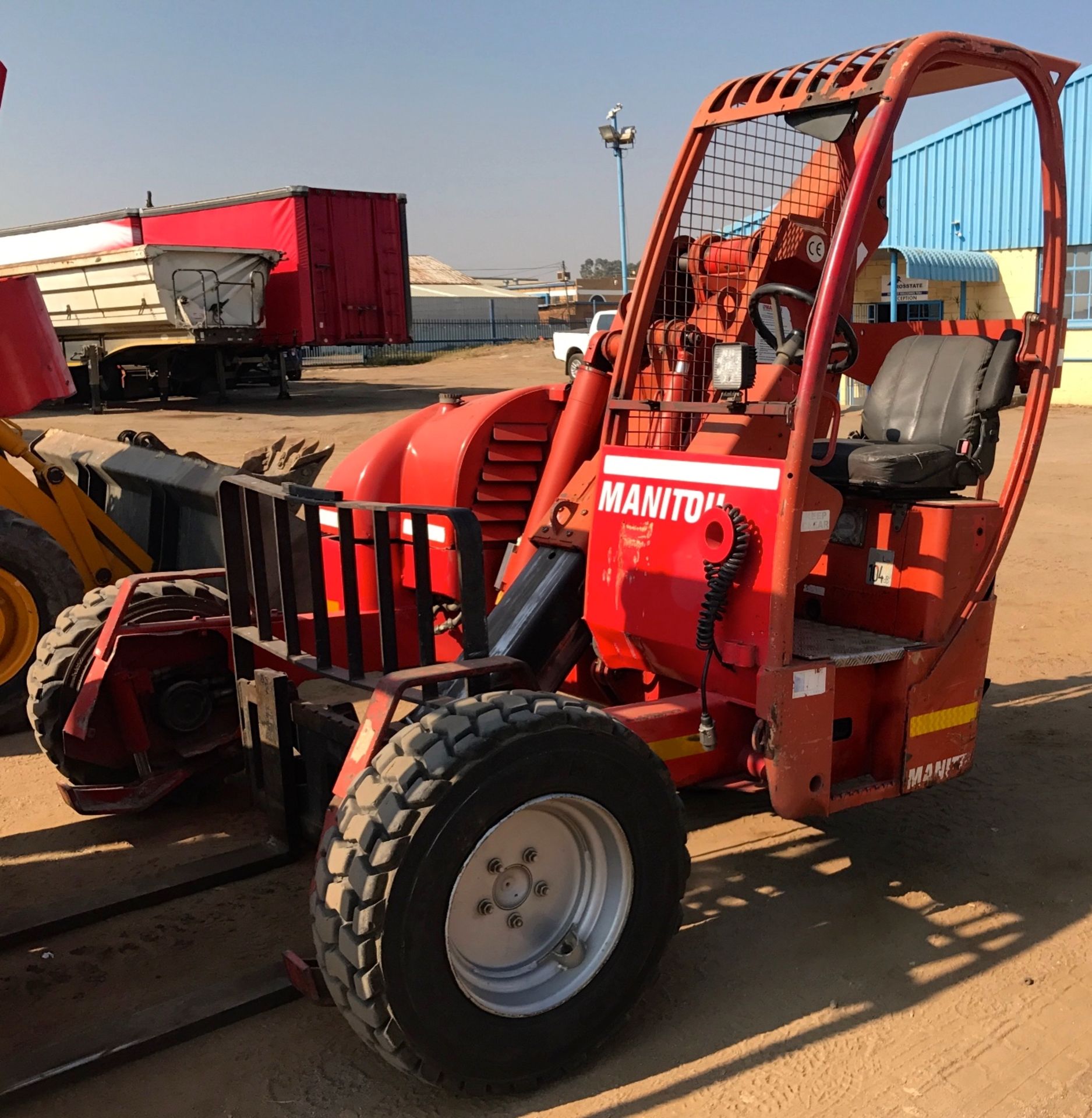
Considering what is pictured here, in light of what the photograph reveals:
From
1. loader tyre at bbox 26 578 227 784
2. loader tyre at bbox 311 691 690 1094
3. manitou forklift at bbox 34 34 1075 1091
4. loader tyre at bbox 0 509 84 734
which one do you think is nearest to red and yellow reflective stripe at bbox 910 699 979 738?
manitou forklift at bbox 34 34 1075 1091

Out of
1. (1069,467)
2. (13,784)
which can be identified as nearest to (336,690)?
(13,784)

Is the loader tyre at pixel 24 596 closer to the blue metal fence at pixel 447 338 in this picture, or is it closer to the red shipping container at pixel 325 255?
the red shipping container at pixel 325 255

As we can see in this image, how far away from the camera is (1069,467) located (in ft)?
45.4

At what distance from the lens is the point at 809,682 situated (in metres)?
3.37

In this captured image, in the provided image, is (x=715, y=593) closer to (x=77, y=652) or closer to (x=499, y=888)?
(x=499, y=888)

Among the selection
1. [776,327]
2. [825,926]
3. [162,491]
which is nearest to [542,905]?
[825,926]

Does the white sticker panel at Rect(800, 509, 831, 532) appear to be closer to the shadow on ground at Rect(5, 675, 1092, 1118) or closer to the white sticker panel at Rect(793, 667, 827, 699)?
the white sticker panel at Rect(793, 667, 827, 699)

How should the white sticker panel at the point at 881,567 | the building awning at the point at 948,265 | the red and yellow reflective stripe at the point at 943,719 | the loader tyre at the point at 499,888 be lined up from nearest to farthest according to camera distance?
the loader tyre at the point at 499,888
the red and yellow reflective stripe at the point at 943,719
the white sticker panel at the point at 881,567
the building awning at the point at 948,265

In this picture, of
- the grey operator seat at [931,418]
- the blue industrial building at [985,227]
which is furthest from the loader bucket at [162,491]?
the blue industrial building at [985,227]

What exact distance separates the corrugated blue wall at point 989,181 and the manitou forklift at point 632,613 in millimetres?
18481

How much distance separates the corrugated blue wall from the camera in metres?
20.5

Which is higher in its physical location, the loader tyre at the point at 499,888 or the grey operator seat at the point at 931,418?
the grey operator seat at the point at 931,418

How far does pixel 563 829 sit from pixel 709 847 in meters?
1.41

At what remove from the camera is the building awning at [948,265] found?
1978 centimetres
